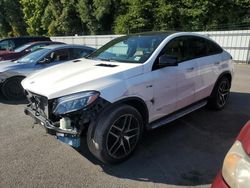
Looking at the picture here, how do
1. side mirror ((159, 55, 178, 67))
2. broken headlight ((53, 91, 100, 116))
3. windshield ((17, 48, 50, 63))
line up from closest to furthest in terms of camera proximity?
broken headlight ((53, 91, 100, 116)) → side mirror ((159, 55, 178, 67)) → windshield ((17, 48, 50, 63))

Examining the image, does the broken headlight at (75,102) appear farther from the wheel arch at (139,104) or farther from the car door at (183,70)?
the car door at (183,70)

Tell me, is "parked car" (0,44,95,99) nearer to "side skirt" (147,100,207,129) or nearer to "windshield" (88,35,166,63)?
"windshield" (88,35,166,63)

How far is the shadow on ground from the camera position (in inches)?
126

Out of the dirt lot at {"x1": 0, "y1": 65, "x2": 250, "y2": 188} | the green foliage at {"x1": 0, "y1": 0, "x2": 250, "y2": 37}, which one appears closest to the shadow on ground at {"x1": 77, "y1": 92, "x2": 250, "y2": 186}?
the dirt lot at {"x1": 0, "y1": 65, "x2": 250, "y2": 188}

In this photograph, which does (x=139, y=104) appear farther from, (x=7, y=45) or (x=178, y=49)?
(x=7, y=45)

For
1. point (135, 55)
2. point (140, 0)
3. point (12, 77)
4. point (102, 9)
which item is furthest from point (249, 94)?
point (102, 9)

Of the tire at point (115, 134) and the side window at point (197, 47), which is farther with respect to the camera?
the side window at point (197, 47)

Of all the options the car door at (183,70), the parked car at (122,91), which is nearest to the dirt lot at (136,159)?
the parked car at (122,91)

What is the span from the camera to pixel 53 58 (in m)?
7.21

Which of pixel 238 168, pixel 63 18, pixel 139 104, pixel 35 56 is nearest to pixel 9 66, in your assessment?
pixel 35 56

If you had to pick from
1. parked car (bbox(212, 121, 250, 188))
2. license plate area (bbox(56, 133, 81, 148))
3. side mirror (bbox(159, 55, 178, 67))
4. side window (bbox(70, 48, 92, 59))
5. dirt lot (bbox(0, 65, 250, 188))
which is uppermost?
side mirror (bbox(159, 55, 178, 67))

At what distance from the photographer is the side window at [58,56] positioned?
23.5 feet

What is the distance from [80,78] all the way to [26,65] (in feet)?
13.5

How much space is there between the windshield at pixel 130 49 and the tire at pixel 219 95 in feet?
6.05
